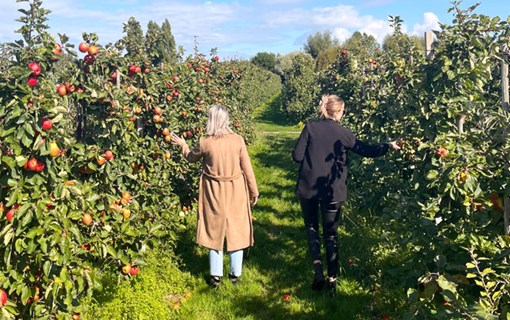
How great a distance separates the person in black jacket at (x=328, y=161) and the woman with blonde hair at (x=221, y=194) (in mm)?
679

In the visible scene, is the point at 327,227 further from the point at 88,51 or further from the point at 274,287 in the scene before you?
the point at 88,51

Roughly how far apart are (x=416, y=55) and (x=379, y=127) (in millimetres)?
1196

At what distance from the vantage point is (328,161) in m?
4.52

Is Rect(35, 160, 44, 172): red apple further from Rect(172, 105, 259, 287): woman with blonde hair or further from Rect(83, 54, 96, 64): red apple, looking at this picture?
Rect(172, 105, 259, 287): woman with blonde hair

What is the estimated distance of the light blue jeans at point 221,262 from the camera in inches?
188

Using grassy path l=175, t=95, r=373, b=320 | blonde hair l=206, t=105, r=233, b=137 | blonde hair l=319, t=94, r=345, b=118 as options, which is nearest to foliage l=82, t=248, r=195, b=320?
grassy path l=175, t=95, r=373, b=320

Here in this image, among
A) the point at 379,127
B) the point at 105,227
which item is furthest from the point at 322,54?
the point at 105,227

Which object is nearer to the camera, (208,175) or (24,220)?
(24,220)

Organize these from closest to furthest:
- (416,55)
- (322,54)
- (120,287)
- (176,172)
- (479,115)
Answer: (479,115) → (120,287) → (416,55) → (176,172) → (322,54)

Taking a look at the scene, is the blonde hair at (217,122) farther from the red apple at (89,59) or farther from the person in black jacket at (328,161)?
the red apple at (89,59)

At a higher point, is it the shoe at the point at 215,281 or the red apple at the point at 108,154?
the red apple at the point at 108,154

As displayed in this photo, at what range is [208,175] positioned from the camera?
4.85 metres

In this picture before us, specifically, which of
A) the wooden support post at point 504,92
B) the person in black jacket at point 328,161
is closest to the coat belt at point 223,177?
the person in black jacket at point 328,161

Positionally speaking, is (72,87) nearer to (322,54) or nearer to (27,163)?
(27,163)
